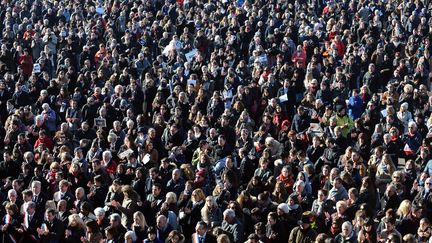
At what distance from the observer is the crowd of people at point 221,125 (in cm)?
1444

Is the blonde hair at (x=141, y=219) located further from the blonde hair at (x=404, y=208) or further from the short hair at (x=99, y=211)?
the blonde hair at (x=404, y=208)

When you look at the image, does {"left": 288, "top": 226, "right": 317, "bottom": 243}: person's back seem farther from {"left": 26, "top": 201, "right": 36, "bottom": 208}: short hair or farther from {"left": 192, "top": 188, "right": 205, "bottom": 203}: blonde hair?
{"left": 26, "top": 201, "right": 36, "bottom": 208}: short hair

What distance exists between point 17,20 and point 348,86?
12.2m

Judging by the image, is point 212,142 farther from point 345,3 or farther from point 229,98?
point 345,3

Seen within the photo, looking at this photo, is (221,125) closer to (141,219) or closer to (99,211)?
(99,211)

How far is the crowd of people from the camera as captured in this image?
14.4 meters

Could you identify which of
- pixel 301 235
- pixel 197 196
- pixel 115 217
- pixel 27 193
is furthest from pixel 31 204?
pixel 301 235

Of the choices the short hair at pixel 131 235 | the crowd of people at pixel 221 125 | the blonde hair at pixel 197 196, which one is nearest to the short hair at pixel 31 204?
the crowd of people at pixel 221 125

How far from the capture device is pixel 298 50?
966 inches

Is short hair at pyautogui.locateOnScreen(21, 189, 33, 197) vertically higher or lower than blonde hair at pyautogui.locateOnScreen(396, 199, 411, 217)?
higher

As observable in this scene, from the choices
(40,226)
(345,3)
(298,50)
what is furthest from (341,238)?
(345,3)

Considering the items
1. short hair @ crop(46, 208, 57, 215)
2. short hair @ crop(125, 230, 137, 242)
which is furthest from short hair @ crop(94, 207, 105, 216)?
short hair @ crop(125, 230, 137, 242)

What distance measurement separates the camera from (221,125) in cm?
1900

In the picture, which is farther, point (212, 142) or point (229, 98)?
point (229, 98)
